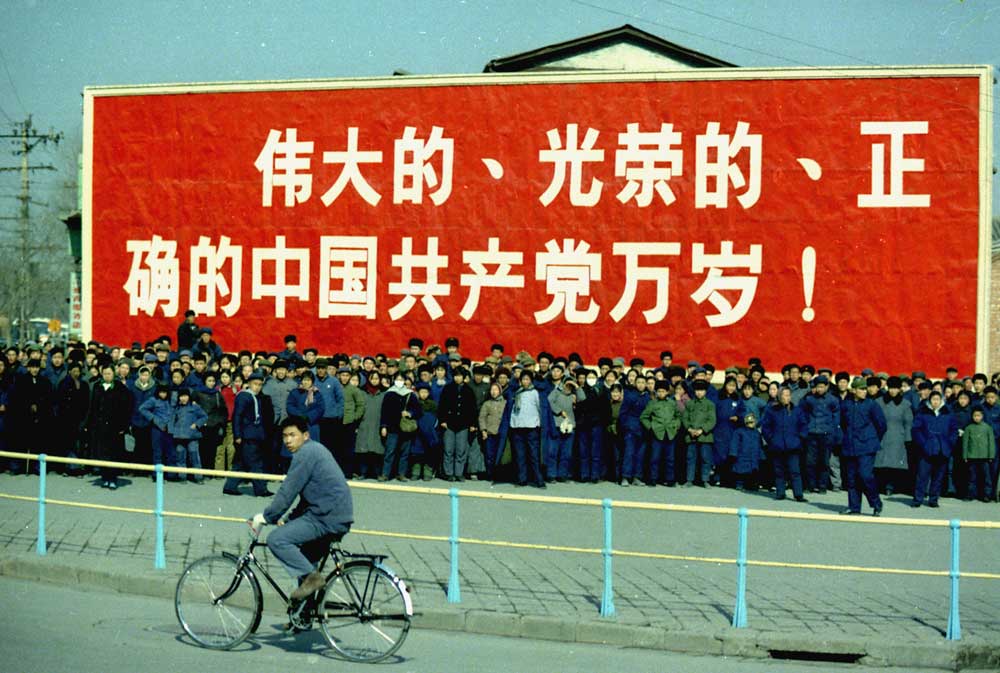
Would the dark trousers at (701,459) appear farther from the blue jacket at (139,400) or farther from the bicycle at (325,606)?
the bicycle at (325,606)

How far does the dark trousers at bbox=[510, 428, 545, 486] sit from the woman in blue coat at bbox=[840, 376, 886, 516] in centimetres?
441

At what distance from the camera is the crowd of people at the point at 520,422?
18172 mm

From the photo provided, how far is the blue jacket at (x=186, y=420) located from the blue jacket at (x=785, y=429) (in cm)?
805

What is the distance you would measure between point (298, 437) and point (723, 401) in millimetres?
11147

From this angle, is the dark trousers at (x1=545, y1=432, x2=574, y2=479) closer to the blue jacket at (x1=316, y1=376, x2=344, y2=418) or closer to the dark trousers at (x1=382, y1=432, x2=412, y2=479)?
the dark trousers at (x1=382, y1=432, x2=412, y2=479)

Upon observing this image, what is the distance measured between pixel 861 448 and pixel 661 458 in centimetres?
369

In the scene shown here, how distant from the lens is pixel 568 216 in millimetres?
23734

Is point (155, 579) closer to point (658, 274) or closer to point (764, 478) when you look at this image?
point (764, 478)

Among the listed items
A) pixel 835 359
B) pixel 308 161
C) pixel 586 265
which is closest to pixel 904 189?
pixel 835 359

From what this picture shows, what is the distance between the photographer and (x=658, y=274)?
916 inches

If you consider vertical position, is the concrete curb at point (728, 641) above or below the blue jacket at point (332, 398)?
below

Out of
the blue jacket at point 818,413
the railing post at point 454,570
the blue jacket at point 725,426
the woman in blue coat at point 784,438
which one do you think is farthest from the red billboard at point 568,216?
the railing post at point 454,570

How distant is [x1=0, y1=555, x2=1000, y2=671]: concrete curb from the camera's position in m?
9.53

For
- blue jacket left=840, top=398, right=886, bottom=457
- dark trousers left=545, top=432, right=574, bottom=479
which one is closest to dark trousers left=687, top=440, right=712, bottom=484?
dark trousers left=545, top=432, right=574, bottom=479
